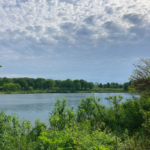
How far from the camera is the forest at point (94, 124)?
6.96 metres

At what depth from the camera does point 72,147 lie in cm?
436

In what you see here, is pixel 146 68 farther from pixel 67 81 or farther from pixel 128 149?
pixel 67 81

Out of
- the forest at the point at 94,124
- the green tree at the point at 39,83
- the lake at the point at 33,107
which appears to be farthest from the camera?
the green tree at the point at 39,83

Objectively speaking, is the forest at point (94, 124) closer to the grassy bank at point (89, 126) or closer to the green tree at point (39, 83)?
the grassy bank at point (89, 126)

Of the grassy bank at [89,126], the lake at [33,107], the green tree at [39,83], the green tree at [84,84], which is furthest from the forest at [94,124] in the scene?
the green tree at [39,83]

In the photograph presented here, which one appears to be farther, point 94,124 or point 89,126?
point 89,126

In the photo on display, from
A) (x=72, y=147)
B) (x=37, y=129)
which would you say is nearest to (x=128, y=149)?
(x=72, y=147)

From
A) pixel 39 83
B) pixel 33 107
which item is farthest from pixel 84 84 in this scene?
pixel 33 107

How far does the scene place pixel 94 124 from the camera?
13.8 metres

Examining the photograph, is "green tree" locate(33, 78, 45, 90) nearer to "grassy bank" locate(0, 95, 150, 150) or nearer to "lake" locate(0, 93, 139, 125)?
"lake" locate(0, 93, 139, 125)

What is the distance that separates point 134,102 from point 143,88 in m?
3.81

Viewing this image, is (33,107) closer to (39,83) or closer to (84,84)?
(84,84)

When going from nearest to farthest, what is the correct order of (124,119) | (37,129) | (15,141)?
(15,141) < (37,129) < (124,119)

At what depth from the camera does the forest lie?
6.96m
